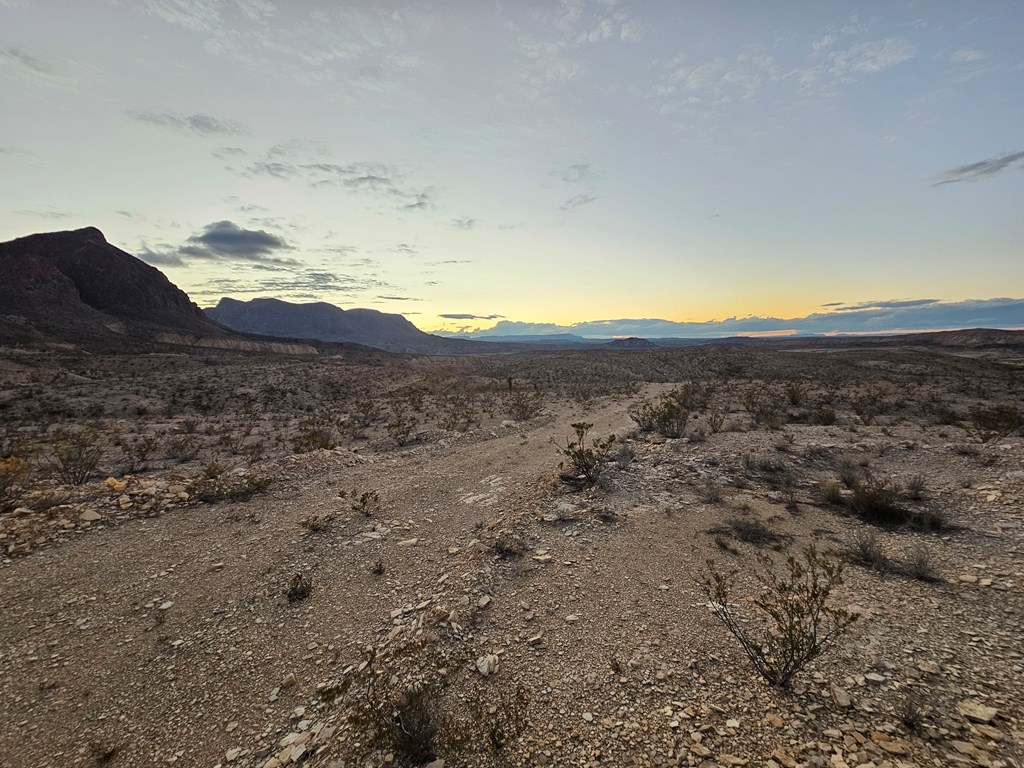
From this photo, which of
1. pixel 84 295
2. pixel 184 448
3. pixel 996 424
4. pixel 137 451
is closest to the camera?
pixel 996 424

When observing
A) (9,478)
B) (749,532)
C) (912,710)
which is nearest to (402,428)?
(9,478)

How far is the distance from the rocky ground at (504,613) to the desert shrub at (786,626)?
149 mm

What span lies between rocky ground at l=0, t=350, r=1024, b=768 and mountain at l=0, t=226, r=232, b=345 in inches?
2265

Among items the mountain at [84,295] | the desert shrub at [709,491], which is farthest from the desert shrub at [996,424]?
the mountain at [84,295]

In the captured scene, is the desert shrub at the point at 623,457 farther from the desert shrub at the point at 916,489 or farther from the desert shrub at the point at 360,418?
the desert shrub at the point at 360,418

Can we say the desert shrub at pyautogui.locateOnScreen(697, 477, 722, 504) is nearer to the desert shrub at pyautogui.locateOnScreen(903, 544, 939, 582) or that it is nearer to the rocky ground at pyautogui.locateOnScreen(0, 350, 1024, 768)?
the rocky ground at pyautogui.locateOnScreen(0, 350, 1024, 768)

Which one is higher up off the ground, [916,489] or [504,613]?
[916,489]

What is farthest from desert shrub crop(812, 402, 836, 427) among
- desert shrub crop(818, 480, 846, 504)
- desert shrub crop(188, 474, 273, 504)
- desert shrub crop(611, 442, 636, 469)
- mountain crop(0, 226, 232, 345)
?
mountain crop(0, 226, 232, 345)

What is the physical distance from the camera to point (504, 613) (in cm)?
582

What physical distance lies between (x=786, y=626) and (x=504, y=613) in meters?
3.51

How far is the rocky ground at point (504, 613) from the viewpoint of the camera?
3.94 metres

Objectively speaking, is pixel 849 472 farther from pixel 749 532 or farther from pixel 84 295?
pixel 84 295

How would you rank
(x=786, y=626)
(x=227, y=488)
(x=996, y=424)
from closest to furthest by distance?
(x=786, y=626) < (x=227, y=488) < (x=996, y=424)

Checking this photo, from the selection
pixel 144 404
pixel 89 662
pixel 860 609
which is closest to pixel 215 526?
pixel 89 662
